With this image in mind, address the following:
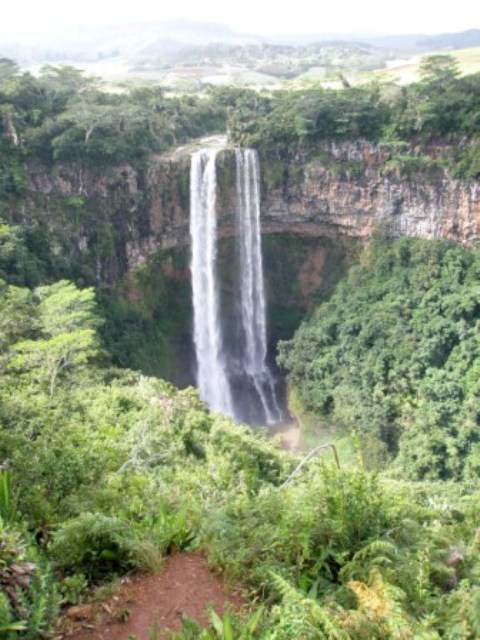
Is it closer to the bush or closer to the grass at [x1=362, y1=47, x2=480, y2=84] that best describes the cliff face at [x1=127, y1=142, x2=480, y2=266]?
the grass at [x1=362, y1=47, x2=480, y2=84]

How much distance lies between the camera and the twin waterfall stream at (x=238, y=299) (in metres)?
26.7

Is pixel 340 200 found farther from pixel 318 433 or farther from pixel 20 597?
pixel 20 597

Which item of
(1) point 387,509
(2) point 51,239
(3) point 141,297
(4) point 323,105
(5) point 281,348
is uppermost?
(4) point 323,105

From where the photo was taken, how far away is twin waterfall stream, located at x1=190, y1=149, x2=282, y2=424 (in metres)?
26.7

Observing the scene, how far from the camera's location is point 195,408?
1593 centimetres

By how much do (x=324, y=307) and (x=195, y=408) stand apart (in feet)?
39.1

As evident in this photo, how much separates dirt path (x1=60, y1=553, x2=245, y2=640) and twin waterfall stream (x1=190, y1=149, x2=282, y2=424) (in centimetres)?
2124

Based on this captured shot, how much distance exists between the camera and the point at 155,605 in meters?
4.35

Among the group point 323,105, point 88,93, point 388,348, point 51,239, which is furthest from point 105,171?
point 388,348

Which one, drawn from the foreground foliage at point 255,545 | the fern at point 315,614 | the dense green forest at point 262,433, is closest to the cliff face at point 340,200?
the dense green forest at point 262,433

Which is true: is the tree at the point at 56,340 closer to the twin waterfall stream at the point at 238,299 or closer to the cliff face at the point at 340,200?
the twin waterfall stream at the point at 238,299

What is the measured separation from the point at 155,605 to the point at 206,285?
23738 mm

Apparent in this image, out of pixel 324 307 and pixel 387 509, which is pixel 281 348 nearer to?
pixel 324 307

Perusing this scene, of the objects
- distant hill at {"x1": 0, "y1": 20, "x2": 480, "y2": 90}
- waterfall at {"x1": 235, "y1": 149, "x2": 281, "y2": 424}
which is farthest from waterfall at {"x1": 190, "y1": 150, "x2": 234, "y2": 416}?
distant hill at {"x1": 0, "y1": 20, "x2": 480, "y2": 90}
